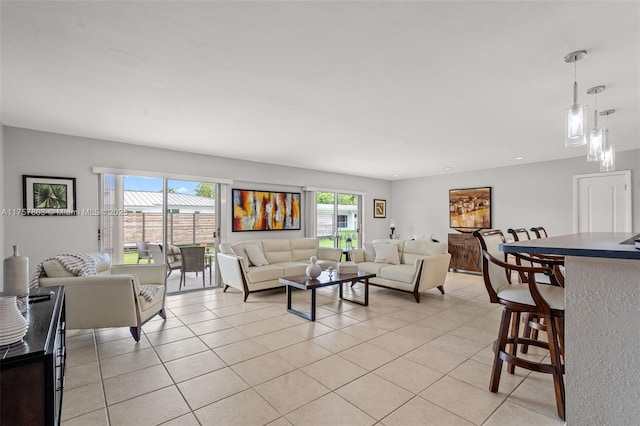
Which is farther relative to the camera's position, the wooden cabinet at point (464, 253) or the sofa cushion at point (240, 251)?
the wooden cabinet at point (464, 253)

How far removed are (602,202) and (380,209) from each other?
14.7 feet

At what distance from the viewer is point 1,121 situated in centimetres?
346

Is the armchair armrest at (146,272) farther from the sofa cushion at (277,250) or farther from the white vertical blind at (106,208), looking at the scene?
the sofa cushion at (277,250)

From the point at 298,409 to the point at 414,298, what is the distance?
301 cm

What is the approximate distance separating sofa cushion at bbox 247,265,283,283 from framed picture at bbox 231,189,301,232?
1.18 meters

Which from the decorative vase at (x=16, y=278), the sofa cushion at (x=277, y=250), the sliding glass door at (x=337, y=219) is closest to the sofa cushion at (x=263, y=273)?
the sofa cushion at (x=277, y=250)

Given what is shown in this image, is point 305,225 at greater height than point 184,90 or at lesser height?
lesser

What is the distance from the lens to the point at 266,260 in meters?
5.38

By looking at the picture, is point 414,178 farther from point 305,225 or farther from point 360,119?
point 360,119

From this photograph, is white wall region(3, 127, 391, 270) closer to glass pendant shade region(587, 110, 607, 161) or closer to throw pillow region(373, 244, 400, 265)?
throw pillow region(373, 244, 400, 265)

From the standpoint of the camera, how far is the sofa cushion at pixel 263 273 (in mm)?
4598

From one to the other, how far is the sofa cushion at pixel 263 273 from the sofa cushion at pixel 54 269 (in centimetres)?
218

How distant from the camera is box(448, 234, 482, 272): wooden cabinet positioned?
6.36 metres

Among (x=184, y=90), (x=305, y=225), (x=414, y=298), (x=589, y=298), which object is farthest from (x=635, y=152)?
(x=184, y=90)
